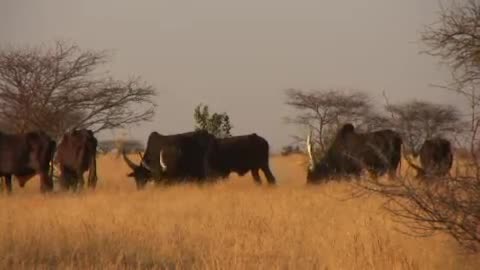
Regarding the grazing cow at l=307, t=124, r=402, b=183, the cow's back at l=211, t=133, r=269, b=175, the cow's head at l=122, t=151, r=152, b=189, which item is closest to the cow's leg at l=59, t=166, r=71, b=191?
the cow's head at l=122, t=151, r=152, b=189

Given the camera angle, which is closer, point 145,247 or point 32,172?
point 145,247

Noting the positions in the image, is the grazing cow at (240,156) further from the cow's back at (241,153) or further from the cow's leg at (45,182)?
the cow's leg at (45,182)

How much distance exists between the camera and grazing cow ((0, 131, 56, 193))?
15.9 m

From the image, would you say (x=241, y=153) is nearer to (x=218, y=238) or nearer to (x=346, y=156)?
(x=346, y=156)

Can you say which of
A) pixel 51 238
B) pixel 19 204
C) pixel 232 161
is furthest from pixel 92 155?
→ pixel 51 238

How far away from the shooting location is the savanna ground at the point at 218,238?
20.2ft

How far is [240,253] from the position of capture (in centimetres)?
674

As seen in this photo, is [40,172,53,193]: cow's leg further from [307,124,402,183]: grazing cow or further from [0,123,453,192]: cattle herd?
[307,124,402,183]: grazing cow

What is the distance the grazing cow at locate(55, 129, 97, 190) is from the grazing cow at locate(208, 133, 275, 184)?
4.25 metres

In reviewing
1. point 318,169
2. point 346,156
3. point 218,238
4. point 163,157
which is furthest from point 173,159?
point 218,238

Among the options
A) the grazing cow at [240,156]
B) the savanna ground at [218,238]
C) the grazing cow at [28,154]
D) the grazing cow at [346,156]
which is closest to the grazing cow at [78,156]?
the grazing cow at [28,154]

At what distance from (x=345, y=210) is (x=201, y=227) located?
256cm

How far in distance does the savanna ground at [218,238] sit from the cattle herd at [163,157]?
4397 millimetres

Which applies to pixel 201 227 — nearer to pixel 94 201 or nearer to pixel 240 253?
pixel 240 253
